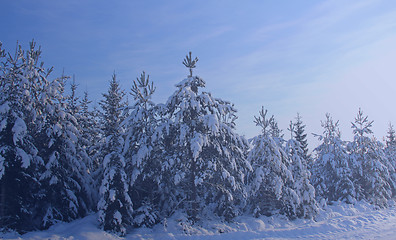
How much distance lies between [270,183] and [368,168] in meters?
16.3

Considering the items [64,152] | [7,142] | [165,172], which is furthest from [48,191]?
[165,172]

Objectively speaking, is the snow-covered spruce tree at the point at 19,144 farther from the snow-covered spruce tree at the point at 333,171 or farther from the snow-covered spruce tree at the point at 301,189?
the snow-covered spruce tree at the point at 333,171

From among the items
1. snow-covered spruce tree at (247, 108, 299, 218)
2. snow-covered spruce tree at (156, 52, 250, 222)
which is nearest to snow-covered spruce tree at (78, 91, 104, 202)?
snow-covered spruce tree at (156, 52, 250, 222)

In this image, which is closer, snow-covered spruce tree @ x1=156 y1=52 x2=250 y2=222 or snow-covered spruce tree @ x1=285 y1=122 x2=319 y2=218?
snow-covered spruce tree @ x1=156 y1=52 x2=250 y2=222

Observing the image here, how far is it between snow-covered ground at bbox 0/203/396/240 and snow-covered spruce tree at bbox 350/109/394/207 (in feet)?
33.0

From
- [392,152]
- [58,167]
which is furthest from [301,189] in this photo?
[392,152]

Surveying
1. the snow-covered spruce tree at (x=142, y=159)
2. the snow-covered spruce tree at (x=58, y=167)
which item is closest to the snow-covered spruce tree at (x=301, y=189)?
the snow-covered spruce tree at (x=142, y=159)

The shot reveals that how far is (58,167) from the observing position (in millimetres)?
14578

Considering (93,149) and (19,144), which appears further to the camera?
(93,149)

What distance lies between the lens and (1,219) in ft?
41.3

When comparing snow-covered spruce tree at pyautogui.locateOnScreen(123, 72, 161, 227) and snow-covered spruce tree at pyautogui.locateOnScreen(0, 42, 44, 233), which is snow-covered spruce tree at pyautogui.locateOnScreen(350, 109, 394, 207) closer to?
snow-covered spruce tree at pyautogui.locateOnScreen(123, 72, 161, 227)

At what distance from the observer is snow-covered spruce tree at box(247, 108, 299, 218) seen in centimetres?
1778

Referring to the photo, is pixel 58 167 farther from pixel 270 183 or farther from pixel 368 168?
pixel 368 168

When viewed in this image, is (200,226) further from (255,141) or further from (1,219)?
(1,219)
